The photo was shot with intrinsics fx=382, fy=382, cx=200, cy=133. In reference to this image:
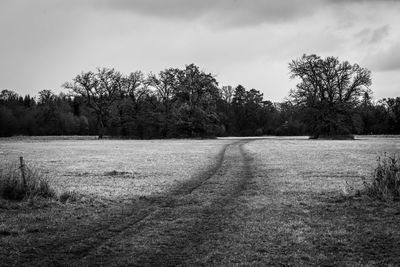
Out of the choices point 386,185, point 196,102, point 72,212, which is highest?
point 196,102

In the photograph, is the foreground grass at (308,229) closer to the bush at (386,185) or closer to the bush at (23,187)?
the bush at (386,185)

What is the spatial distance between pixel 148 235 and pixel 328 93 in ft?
238

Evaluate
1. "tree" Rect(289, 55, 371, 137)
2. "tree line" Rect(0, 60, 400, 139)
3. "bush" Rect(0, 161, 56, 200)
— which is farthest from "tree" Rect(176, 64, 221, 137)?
"bush" Rect(0, 161, 56, 200)

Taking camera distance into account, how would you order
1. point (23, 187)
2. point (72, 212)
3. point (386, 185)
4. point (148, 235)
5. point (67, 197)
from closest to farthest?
point (148, 235)
point (72, 212)
point (386, 185)
point (23, 187)
point (67, 197)

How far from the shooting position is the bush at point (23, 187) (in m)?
12.9

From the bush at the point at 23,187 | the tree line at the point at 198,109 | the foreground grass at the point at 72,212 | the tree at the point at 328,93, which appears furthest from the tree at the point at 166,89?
the bush at the point at 23,187

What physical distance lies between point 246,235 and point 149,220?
112 inches

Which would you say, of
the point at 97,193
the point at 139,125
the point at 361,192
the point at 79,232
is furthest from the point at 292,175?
the point at 139,125

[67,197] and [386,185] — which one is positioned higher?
[386,185]

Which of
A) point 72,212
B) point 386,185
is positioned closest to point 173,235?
point 72,212

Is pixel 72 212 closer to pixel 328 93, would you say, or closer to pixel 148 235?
pixel 148 235

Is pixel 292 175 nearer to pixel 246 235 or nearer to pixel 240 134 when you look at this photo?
pixel 246 235

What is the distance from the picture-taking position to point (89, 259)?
24.1 ft

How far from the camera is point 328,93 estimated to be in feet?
248
